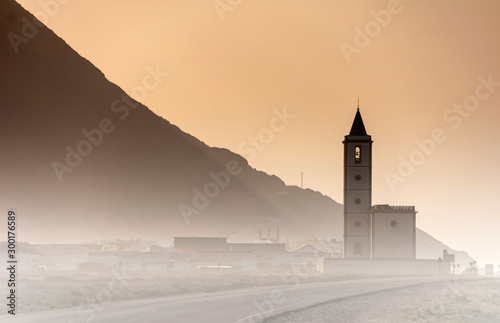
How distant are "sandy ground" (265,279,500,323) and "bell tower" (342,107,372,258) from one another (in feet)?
137

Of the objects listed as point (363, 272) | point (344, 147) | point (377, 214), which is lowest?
point (363, 272)

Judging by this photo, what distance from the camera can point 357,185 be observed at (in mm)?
96688

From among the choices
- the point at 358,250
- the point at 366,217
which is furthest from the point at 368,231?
the point at 358,250

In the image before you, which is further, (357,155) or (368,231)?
(357,155)

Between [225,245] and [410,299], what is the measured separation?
303 feet

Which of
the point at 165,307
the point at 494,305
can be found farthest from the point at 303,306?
the point at 494,305

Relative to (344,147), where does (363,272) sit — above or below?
below

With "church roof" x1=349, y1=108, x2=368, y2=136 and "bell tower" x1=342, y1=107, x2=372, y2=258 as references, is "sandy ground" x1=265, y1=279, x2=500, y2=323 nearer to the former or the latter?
"bell tower" x1=342, y1=107, x2=372, y2=258

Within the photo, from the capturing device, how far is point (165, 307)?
1364 inches

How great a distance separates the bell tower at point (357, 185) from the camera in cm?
9538

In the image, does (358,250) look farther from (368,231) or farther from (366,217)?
(366,217)

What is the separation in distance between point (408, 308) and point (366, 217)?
56537 millimetres

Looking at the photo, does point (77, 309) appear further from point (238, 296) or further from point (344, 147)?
point (344, 147)

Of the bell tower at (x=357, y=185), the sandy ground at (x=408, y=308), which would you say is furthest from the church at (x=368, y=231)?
the sandy ground at (x=408, y=308)
